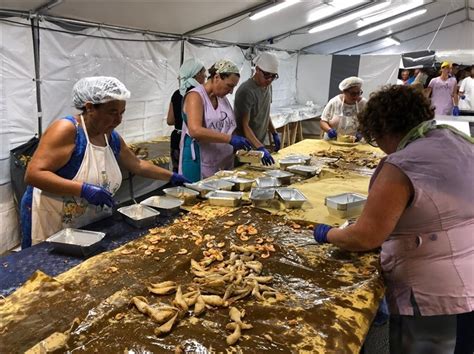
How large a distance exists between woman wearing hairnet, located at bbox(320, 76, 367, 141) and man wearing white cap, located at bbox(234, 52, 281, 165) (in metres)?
1.23

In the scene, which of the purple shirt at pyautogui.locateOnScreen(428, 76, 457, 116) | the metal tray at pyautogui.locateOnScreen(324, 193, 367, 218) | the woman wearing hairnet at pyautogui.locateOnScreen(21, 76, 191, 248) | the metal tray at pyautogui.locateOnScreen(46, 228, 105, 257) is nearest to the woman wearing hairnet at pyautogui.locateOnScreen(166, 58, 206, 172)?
the woman wearing hairnet at pyautogui.locateOnScreen(21, 76, 191, 248)

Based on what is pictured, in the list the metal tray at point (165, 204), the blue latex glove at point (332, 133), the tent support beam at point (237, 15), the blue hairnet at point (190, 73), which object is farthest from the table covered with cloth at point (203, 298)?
the tent support beam at point (237, 15)

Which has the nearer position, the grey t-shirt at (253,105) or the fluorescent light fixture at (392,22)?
the grey t-shirt at (253,105)

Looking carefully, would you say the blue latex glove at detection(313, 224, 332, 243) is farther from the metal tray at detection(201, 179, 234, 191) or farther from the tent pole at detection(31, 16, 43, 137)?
the tent pole at detection(31, 16, 43, 137)

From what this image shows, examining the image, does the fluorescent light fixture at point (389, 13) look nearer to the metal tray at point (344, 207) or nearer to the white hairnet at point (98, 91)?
the metal tray at point (344, 207)

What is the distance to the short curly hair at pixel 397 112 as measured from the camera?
65.3 inches

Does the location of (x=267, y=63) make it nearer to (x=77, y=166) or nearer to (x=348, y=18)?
(x=77, y=166)

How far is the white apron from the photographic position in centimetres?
221

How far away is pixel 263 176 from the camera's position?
3.21 meters

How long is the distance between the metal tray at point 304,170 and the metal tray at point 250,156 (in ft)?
0.95

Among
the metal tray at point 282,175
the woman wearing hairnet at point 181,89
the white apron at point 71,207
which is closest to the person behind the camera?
the white apron at point 71,207

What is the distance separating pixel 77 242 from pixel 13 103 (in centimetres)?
266

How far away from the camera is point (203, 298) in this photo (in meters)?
1.47

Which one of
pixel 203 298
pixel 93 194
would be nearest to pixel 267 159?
pixel 93 194
